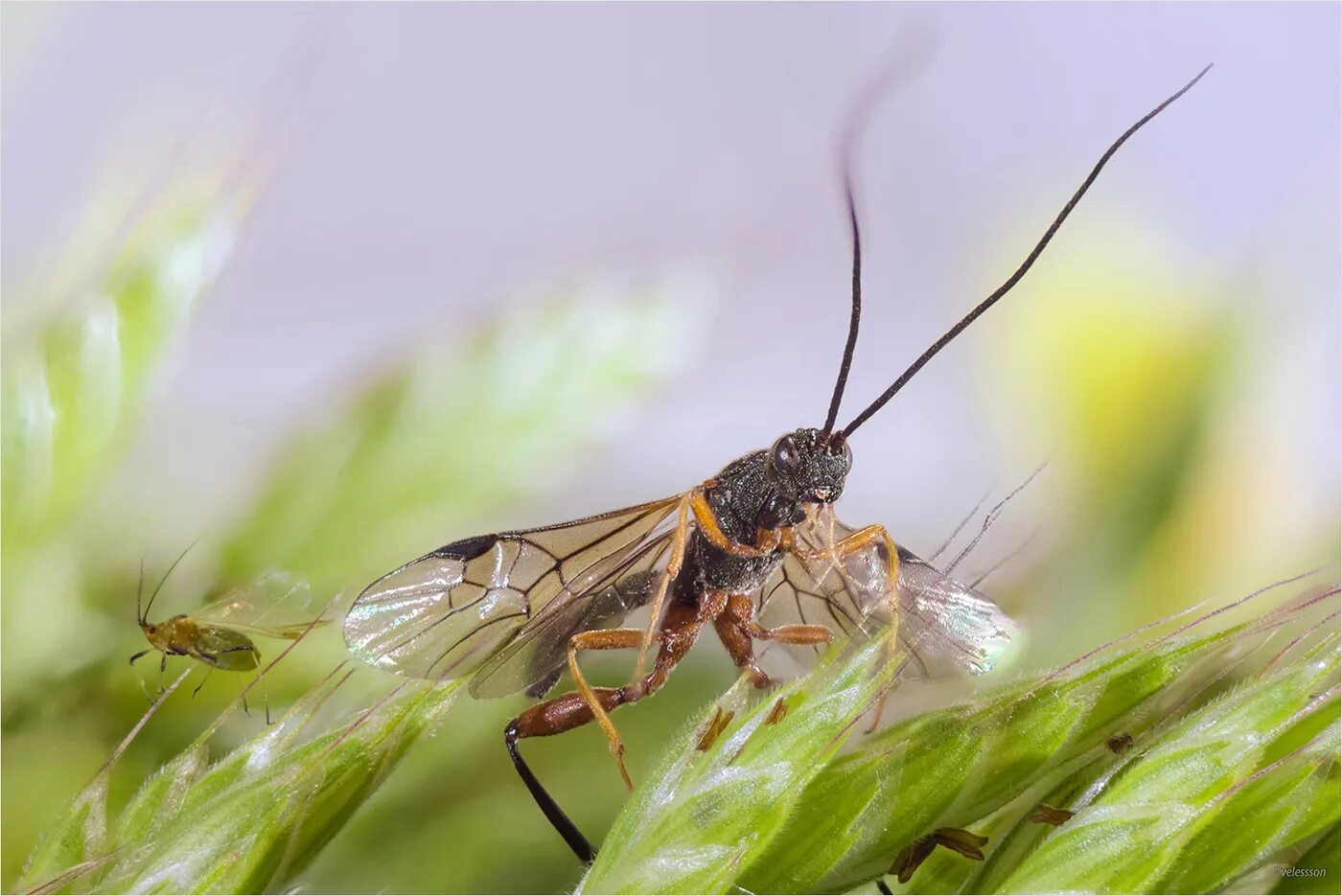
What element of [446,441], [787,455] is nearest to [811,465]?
[787,455]

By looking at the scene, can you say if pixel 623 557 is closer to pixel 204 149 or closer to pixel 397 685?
pixel 397 685

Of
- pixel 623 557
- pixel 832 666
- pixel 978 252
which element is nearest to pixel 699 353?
pixel 623 557

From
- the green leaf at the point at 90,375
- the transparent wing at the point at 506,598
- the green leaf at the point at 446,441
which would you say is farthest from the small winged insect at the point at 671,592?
the green leaf at the point at 90,375

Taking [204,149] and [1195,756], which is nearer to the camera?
[1195,756]

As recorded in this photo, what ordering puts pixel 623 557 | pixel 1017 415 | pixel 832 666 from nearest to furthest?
pixel 832 666
pixel 623 557
pixel 1017 415

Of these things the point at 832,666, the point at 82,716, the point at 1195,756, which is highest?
the point at 82,716

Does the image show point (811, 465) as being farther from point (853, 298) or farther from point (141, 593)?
point (141, 593)

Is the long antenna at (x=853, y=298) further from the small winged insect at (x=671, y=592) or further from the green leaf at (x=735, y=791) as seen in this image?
the green leaf at (x=735, y=791)
